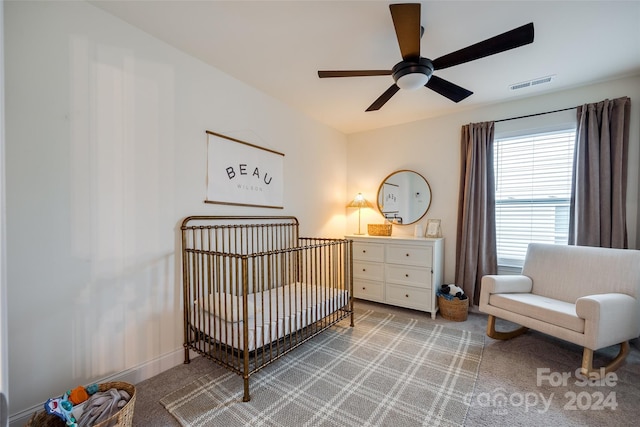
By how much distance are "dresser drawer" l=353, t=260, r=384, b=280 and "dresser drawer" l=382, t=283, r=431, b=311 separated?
17cm

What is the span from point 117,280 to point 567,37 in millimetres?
3407

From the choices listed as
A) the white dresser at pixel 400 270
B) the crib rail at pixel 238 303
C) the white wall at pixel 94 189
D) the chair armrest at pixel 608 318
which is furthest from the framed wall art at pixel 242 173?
the chair armrest at pixel 608 318

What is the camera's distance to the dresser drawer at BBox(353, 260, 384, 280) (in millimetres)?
3262

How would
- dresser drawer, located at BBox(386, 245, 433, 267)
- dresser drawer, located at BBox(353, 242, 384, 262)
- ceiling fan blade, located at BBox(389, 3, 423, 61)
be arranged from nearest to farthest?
ceiling fan blade, located at BBox(389, 3, 423, 61) → dresser drawer, located at BBox(386, 245, 433, 267) → dresser drawer, located at BBox(353, 242, 384, 262)

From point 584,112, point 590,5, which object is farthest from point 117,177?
point 584,112

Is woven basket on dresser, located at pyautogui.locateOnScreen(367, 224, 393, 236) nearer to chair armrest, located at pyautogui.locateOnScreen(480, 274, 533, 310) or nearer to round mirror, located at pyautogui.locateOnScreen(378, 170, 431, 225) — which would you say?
round mirror, located at pyautogui.locateOnScreen(378, 170, 431, 225)

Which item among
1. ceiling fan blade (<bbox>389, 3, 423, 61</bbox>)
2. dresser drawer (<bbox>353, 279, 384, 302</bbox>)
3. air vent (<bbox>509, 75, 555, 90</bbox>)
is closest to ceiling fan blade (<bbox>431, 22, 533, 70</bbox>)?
ceiling fan blade (<bbox>389, 3, 423, 61</bbox>)

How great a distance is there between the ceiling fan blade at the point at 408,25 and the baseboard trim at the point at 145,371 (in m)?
2.57

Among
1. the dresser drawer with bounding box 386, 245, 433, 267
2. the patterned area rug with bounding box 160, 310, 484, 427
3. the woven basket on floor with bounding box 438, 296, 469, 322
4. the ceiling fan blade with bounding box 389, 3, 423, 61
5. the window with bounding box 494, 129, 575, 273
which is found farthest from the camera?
the dresser drawer with bounding box 386, 245, 433, 267

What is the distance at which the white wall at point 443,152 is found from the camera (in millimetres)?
2391

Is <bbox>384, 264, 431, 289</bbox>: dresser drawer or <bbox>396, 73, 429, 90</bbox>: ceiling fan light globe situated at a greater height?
<bbox>396, 73, 429, 90</bbox>: ceiling fan light globe

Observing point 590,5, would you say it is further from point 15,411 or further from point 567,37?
point 15,411

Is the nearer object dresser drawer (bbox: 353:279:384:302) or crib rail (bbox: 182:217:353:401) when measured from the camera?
crib rail (bbox: 182:217:353:401)

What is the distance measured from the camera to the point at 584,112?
8.26ft
